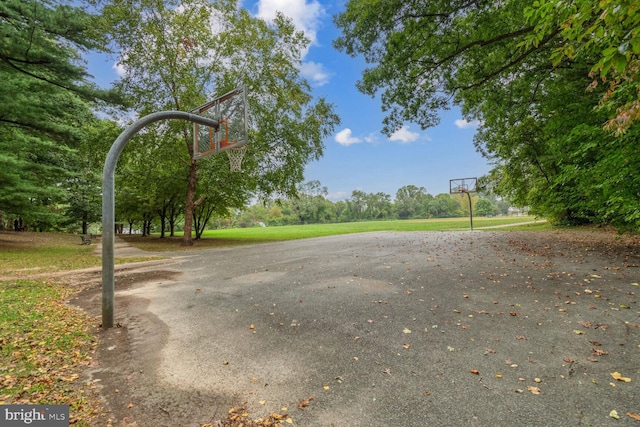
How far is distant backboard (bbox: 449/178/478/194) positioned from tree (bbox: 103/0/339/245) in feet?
46.3

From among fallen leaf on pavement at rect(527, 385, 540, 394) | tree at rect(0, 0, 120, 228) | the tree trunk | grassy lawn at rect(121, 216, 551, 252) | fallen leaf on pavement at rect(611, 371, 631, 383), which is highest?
tree at rect(0, 0, 120, 228)

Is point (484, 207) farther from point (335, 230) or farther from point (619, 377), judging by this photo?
point (619, 377)

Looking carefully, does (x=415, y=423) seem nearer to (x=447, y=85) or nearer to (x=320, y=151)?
(x=447, y=85)

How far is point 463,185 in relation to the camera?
85.2 feet

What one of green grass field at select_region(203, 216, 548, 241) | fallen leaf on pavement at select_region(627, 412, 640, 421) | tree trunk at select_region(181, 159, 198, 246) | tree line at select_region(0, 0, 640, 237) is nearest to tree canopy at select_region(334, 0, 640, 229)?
tree line at select_region(0, 0, 640, 237)

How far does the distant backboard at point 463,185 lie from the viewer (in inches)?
979

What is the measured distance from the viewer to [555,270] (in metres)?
6.70

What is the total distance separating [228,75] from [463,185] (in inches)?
848

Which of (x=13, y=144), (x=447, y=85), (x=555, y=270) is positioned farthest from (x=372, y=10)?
(x=13, y=144)

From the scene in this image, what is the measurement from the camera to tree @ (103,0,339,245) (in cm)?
1447

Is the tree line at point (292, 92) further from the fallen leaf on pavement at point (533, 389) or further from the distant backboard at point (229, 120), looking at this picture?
the distant backboard at point (229, 120)

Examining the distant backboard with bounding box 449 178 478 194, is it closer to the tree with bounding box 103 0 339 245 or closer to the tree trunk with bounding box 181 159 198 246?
the tree with bounding box 103 0 339 245

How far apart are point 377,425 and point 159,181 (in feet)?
64.1

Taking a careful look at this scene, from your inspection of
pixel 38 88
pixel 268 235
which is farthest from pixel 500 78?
pixel 268 235
